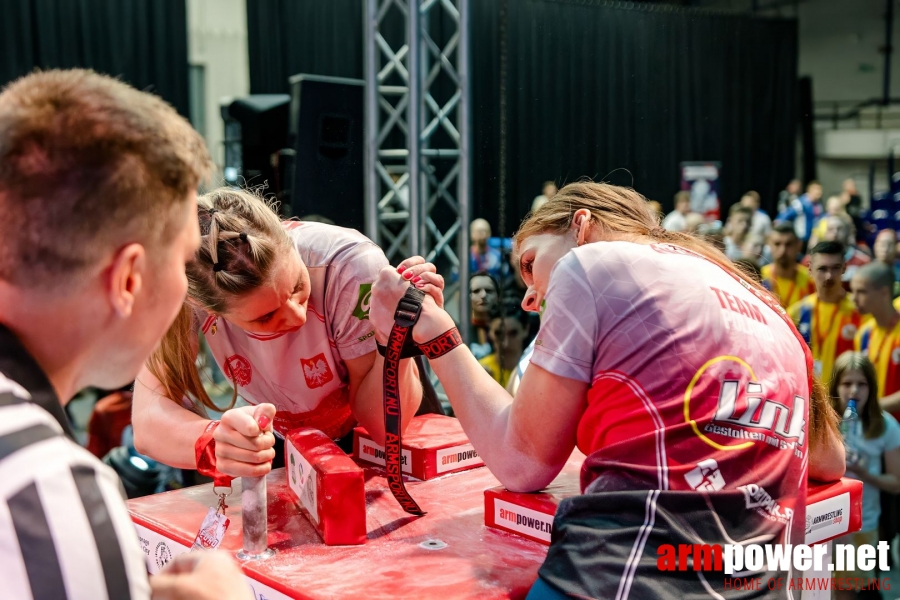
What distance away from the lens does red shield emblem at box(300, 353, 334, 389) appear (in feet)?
5.58

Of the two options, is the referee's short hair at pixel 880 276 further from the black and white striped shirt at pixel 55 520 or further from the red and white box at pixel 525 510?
the black and white striped shirt at pixel 55 520

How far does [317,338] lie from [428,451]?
32 cm

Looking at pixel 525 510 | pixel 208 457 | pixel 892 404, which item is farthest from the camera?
pixel 892 404

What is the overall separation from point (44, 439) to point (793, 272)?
505 centimetres

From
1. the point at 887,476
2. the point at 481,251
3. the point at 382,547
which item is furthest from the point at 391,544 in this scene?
the point at 481,251

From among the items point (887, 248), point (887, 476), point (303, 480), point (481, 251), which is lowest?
point (887, 476)

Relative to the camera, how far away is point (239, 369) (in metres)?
1.75

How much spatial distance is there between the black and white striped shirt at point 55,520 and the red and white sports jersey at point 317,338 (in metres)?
1.02

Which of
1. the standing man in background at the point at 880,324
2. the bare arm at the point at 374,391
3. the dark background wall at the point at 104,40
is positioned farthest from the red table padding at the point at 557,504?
the dark background wall at the point at 104,40

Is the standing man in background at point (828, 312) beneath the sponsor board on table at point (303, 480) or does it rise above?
beneath

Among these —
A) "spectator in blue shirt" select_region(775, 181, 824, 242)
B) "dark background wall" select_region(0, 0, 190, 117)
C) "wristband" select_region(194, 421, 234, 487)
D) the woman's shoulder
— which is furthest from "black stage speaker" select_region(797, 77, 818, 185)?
"wristband" select_region(194, 421, 234, 487)

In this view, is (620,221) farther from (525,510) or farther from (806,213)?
(806,213)

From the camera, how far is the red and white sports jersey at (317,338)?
1.67 m

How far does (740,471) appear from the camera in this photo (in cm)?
104
